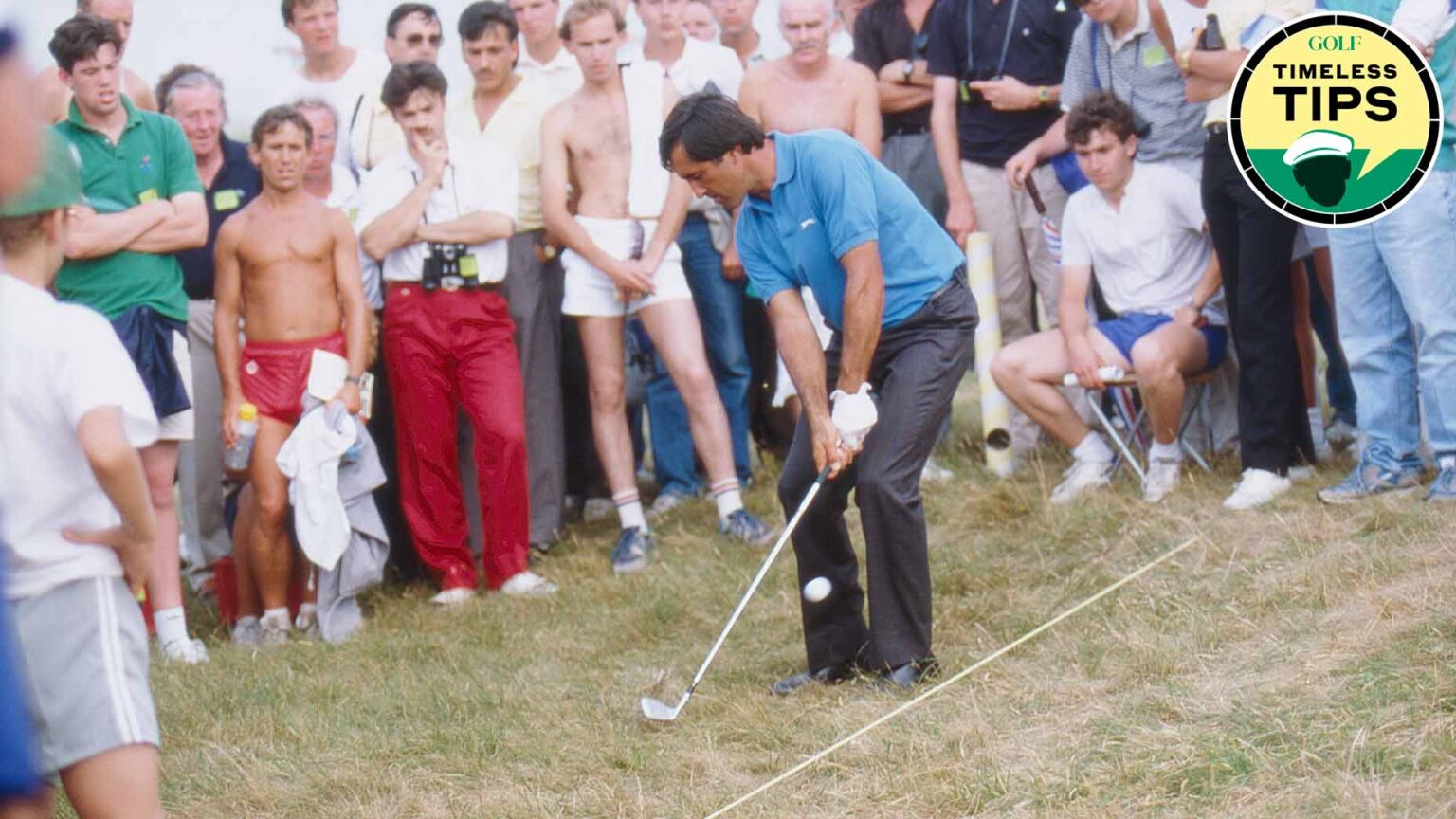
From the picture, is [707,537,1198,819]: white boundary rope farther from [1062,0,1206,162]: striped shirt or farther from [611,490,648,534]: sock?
[611,490,648,534]: sock

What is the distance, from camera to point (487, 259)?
7781 millimetres

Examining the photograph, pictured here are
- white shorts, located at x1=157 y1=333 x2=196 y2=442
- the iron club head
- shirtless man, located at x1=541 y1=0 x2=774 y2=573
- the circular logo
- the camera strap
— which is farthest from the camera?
the camera strap

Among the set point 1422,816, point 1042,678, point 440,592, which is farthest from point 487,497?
point 1422,816

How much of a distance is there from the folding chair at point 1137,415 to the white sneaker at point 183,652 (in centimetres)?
361

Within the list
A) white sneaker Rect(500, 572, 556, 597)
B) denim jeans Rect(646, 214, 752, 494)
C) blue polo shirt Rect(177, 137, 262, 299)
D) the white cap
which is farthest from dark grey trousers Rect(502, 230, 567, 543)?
the white cap

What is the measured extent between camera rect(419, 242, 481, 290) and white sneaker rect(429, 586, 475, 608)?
1.24 m

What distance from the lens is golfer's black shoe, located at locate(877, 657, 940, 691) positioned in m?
5.59

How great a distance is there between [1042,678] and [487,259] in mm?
3301

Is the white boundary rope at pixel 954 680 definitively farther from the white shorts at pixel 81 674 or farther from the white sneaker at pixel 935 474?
the white sneaker at pixel 935 474

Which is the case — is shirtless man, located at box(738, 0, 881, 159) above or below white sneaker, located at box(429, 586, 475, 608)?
above

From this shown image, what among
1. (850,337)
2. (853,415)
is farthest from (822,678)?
(850,337)

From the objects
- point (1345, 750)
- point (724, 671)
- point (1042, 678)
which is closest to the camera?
point (1345, 750)

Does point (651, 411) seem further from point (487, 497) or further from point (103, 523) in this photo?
point (103, 523)

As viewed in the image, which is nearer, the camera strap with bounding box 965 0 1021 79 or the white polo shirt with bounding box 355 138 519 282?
the white polo shirt with bounding box 355 138 519 282
